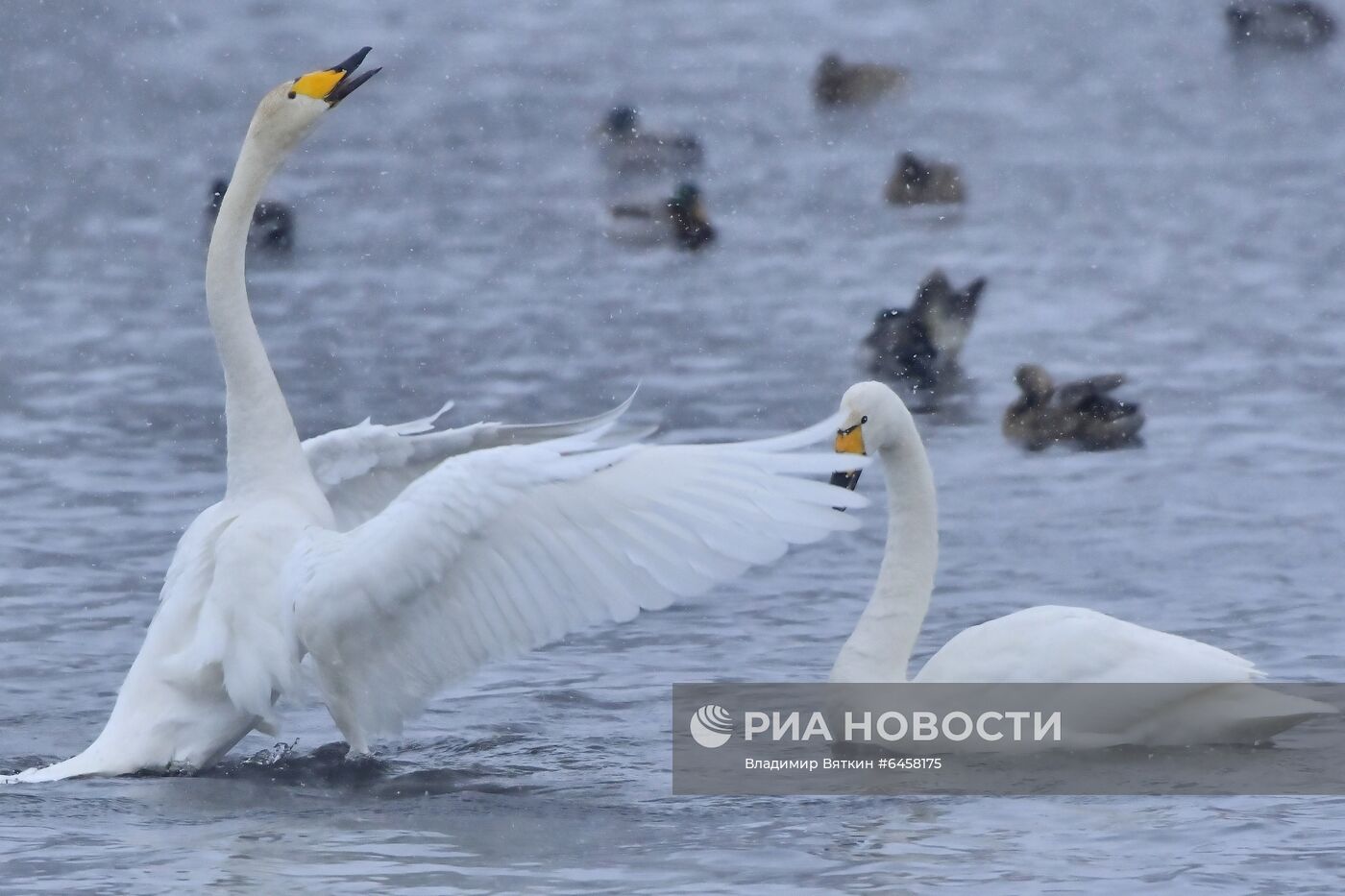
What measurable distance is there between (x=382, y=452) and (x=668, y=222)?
11.2 metres

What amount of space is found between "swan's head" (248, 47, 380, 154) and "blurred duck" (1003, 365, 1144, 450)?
18.8ft

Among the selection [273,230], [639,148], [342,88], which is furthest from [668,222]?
[342,88]

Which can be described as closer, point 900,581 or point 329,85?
point 329,85

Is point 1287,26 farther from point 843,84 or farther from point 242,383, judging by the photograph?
point 242,383

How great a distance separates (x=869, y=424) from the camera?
912 centimetres

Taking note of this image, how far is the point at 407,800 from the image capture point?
841cm

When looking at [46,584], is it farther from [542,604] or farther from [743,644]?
[542,604]

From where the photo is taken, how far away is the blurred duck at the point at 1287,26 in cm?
2788

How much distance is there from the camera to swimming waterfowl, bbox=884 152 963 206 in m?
21.4

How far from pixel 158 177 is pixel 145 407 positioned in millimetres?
9144

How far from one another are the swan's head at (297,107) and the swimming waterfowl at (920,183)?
12.7 metres

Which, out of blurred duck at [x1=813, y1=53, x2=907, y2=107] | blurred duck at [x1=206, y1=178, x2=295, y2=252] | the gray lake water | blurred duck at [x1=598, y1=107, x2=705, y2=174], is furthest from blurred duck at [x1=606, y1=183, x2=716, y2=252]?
blurred duck at [x1=813, y1=53, x2=907, y2=107]

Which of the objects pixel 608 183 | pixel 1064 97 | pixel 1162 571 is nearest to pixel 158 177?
pixel 608 183

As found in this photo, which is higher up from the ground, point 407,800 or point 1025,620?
point 1025,620
